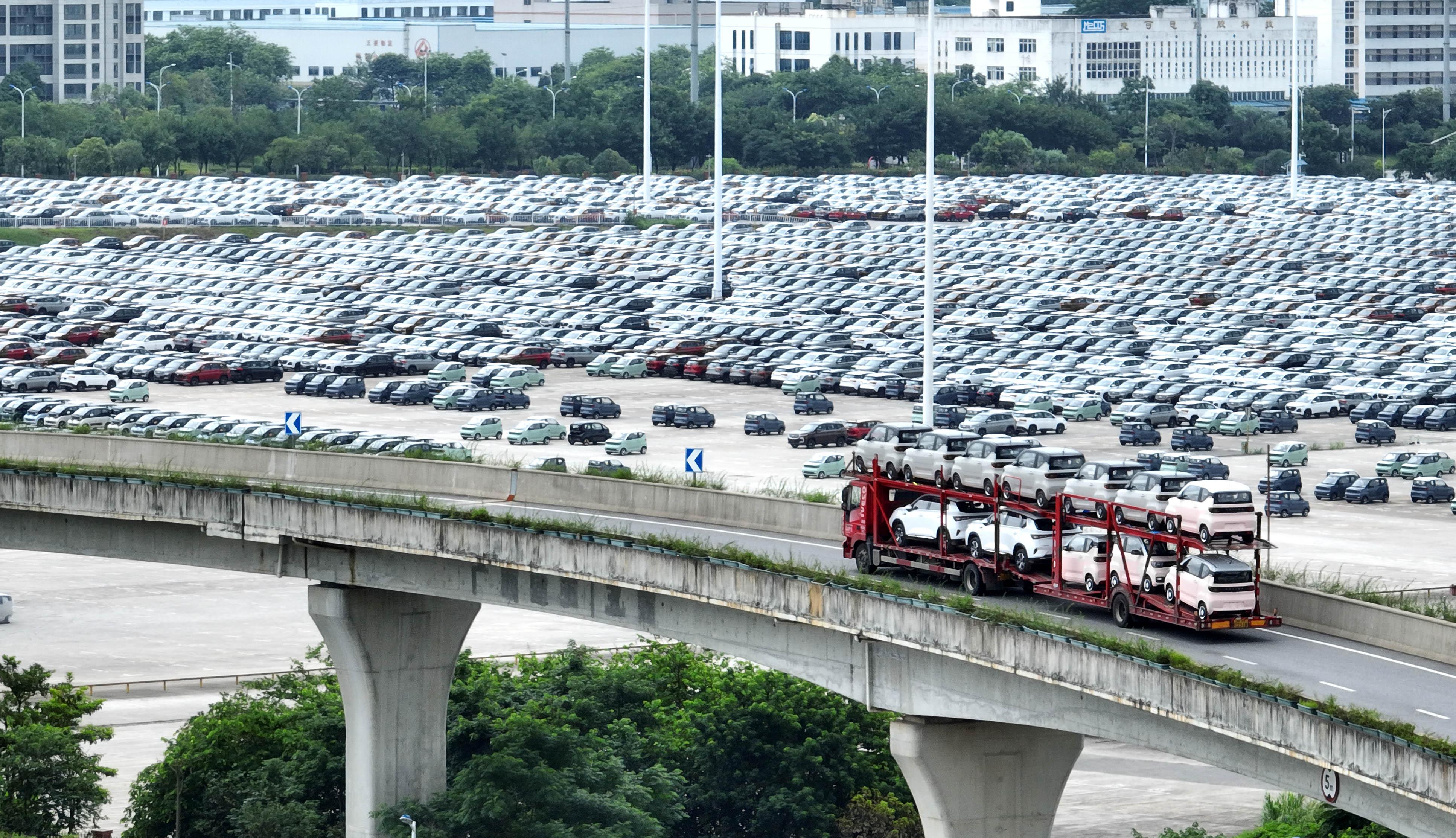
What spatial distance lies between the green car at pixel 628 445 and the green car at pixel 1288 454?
2684 cm

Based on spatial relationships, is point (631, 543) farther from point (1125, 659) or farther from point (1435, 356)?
point (1435, 356)

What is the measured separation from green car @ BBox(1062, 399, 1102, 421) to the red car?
44257 mm

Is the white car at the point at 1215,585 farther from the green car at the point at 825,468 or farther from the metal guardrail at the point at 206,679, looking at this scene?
the green car at the point at 825,468

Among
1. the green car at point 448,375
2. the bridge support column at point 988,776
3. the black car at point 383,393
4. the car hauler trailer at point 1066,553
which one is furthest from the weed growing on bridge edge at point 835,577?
the green car at point 448,375

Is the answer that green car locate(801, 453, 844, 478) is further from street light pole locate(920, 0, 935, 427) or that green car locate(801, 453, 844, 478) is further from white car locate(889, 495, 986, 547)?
white car locate(889, 495, 986, 547)

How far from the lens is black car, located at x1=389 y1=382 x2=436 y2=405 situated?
380ft

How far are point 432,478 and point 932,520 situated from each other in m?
17.6

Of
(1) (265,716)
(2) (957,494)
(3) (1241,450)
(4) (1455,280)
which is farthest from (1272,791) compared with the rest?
(4) (1455,280)

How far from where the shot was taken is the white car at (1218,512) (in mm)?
38969

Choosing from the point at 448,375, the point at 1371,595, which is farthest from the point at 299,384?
the point at 1371,595

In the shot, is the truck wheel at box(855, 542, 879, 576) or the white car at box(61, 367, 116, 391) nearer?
the truck wheel at box(855, 542, 879, 576)

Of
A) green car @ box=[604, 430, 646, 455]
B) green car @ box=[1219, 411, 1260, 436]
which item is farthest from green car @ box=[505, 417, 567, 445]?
green car @ box=[1219, 411, 1260, 436]

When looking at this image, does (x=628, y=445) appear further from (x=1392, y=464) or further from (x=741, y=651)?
(x=741, y=651)

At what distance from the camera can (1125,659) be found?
35.2m
